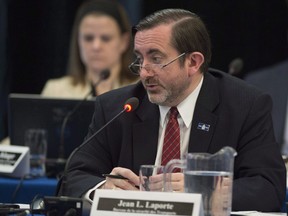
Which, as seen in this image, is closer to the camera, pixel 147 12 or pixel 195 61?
pixel 195 61

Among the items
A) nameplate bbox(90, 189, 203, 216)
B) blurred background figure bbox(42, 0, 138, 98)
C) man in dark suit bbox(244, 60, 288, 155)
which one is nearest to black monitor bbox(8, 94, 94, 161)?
blurred background figure bbox(42, 0, 138, 98)

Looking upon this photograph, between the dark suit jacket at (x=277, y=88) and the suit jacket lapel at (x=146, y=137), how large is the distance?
85.7 inches

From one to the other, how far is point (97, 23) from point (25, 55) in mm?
1534

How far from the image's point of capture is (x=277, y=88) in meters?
6.25

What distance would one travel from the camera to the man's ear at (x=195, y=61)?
144 inches

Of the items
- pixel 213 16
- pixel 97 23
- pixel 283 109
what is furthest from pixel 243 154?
pixel 213 16

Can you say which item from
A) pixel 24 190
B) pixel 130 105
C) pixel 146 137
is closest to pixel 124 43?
pixel 24 190

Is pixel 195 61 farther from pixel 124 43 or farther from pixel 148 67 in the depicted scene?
pixel 124 43

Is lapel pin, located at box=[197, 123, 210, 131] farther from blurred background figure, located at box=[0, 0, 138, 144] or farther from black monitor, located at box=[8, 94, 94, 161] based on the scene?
blurred background figure, located at box=[0, 0, 138, 144]

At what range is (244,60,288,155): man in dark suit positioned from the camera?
5812 millimetres

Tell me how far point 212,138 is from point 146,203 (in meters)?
1.06

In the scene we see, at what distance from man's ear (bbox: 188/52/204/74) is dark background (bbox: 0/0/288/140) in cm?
373

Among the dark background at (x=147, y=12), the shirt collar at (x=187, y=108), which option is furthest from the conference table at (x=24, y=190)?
the dark background at (x=147, y=12)

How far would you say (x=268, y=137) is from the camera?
144 inches
